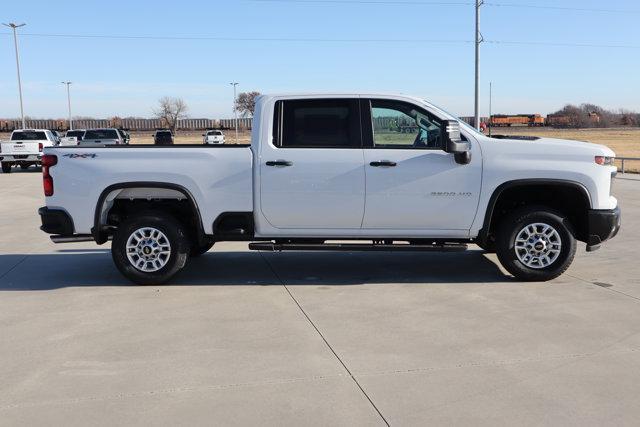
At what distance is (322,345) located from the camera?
5.02m

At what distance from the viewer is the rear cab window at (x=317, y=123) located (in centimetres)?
689

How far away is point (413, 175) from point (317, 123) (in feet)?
3.89

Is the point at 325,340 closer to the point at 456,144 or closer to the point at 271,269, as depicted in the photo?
the point at 456,144

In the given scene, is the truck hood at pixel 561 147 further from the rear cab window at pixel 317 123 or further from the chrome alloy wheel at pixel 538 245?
the rear cab window at pixel 317 123

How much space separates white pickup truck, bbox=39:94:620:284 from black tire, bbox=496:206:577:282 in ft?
0.04

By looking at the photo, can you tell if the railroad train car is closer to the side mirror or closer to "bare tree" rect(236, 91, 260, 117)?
"bare tree" rect(236, 91, 260, 117)

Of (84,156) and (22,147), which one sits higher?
(22,147)

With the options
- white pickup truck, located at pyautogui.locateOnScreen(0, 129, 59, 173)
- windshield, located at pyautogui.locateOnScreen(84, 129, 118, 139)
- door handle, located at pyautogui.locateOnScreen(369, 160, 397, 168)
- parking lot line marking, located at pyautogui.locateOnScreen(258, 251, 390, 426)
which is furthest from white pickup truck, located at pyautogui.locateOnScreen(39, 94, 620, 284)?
windshield, located at pyautogui.locateOnScreen(84, 129, 118, 139)

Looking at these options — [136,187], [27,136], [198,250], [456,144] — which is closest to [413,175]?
[456,144]

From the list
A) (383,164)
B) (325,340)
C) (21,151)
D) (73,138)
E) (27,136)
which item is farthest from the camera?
(73,138)

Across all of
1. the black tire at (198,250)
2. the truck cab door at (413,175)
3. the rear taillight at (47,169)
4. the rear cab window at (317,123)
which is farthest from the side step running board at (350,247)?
the rear taillight at (47,169)

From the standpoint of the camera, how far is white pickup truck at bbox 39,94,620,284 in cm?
679

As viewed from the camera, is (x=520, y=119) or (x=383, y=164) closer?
(x=383, y=164)

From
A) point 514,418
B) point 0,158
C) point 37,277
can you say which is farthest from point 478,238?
point 0,158
